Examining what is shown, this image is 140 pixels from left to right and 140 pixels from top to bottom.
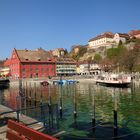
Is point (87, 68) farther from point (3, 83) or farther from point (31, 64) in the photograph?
point (3, 83)

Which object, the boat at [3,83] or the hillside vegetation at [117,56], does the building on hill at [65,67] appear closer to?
the hillside vegetation at [117,56]

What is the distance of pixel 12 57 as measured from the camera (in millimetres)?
137250

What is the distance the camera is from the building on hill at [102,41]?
556 ft

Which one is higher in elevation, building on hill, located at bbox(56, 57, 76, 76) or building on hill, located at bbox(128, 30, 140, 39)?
A: building on hill, located at bbox(128, 30, 140, 39)

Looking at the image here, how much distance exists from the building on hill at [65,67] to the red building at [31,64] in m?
5.55

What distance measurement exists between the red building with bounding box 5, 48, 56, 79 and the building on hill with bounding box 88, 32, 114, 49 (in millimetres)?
47780

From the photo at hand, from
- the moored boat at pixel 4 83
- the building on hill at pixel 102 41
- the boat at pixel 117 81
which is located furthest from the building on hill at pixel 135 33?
the moored boat at pixel 4 83

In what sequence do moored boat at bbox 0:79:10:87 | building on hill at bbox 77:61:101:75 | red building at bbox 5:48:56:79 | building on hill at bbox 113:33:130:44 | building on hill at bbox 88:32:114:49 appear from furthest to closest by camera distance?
building on hill at bbox 88:32:114:49, building on hill at bbox 113:33:130:44, building on hill at bbox 77:61:101:75, red building at bbox 5:48:56:79, moored boat at bbox 0:79:10:87

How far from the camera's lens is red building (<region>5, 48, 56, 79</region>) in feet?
422

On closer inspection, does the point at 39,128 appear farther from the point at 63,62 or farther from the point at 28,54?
the point at 63,62

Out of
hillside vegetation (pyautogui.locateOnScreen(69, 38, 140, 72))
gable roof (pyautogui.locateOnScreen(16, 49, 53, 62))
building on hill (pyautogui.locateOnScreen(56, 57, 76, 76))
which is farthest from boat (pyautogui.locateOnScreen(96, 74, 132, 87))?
building on hill (pyautogui.locateOnScreen(56, 57, 76, 76))

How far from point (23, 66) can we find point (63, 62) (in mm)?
27872

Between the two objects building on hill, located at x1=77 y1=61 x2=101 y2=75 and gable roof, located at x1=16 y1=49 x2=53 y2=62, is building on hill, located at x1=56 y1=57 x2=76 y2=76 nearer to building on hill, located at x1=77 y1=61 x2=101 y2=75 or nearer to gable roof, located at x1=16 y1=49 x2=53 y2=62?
gable roof, located at x1=16 y1=49 x2=53 y2=62

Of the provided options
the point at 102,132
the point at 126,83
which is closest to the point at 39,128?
the point at 102,132
